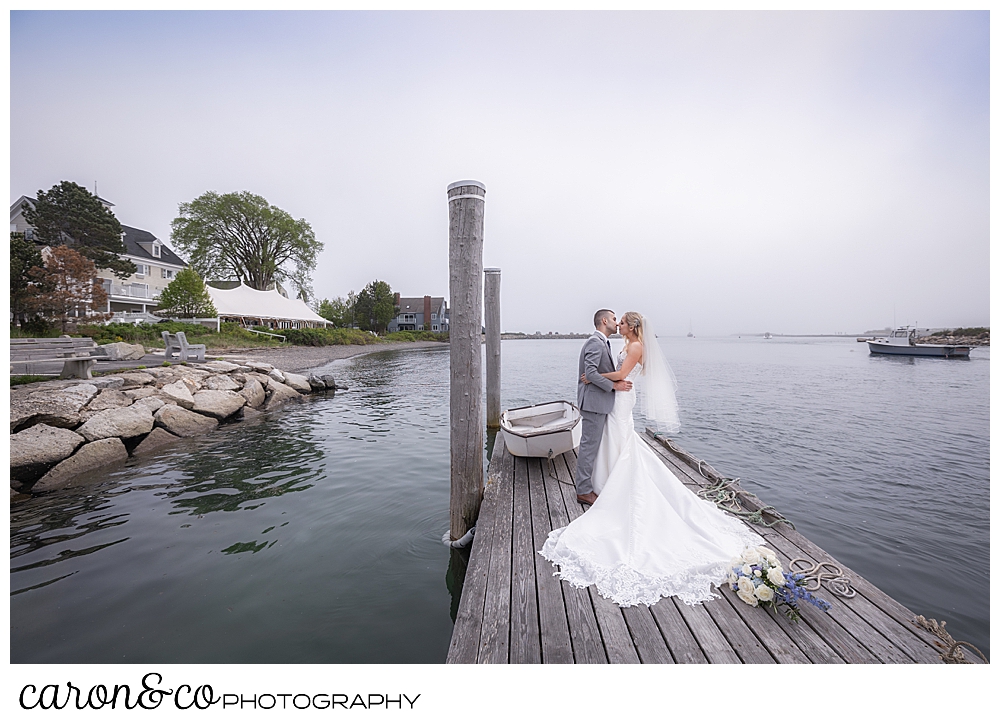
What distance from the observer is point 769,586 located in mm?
2699

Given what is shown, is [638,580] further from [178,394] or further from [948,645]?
[178,394]

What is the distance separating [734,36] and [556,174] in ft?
20.4

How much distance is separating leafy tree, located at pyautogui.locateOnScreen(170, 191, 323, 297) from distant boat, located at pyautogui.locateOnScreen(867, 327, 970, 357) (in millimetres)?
58659

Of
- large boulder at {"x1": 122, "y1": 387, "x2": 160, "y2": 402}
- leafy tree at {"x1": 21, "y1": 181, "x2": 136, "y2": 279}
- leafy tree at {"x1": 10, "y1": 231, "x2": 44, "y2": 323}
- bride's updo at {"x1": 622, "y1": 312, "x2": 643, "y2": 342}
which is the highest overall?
leafy tree at {"x1": 21, "y1": 181, "x2": 136, "y2": 279}

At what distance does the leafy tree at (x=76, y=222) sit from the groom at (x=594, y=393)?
1240 inches

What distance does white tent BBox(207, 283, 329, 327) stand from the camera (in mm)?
33750

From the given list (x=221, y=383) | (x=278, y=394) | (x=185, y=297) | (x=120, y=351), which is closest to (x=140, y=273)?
(x=185, y=297)

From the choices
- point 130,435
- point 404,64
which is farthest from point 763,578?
point 130,435

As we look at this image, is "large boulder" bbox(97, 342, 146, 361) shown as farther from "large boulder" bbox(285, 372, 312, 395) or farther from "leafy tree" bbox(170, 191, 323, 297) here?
"leafy tree" bbox(170, 191, 323, 297)

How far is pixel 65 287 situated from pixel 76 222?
1112 centimetres

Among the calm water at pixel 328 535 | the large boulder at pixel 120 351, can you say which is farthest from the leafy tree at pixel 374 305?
the calm water at pixel 328 535

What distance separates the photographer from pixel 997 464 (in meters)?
3.71

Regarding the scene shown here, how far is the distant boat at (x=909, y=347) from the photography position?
119 feet

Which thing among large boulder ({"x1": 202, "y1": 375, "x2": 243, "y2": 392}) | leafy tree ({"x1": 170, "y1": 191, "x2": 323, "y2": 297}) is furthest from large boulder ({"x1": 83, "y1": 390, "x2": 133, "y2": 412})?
leafy tree ({"x1": 170, "y1": 191, "x2": 323, "y2": 297})
